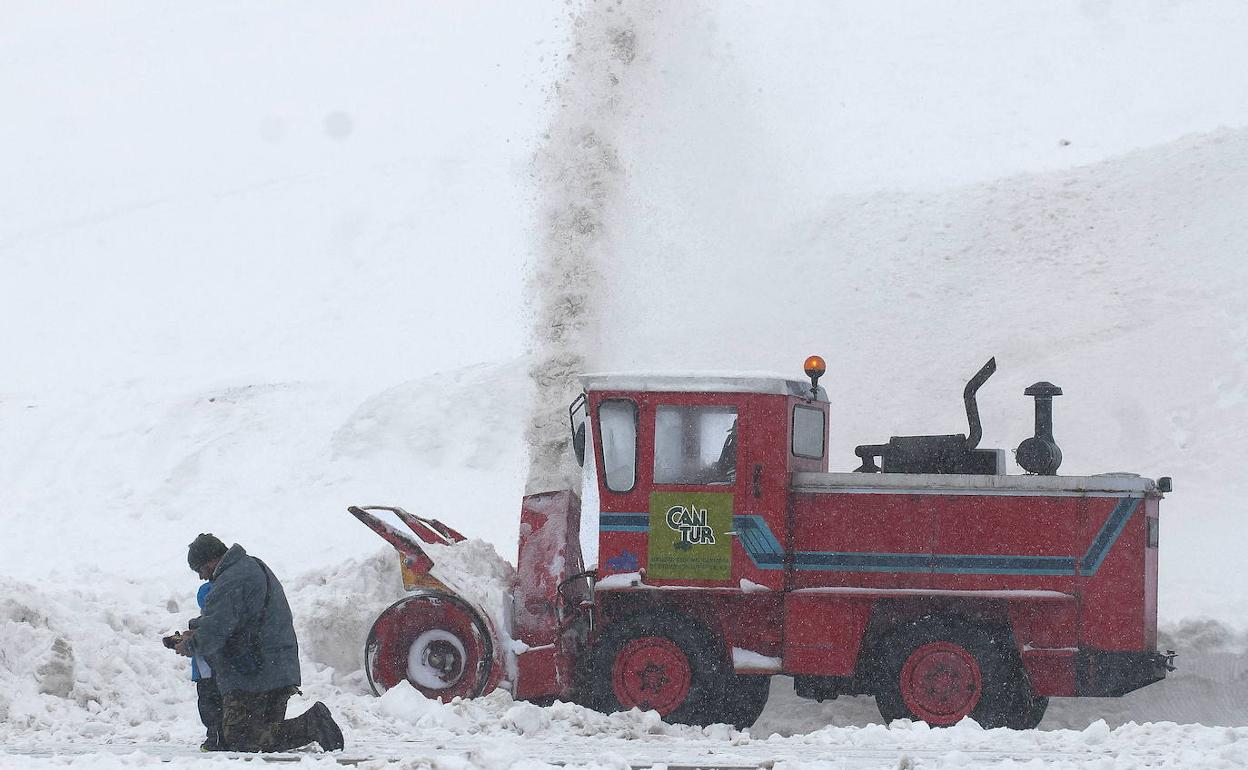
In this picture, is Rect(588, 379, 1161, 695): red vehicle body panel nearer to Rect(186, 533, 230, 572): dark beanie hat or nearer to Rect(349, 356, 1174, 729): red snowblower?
Rect(349, 356, 1174, 729): red snowblower

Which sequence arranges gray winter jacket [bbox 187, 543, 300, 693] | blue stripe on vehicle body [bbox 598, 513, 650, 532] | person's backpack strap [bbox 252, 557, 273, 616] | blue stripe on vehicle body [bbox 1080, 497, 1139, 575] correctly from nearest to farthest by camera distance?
gray winter jacket [bbox 187, 543, 300, 693] → person's backpack strap [bbox 252, 557, 273, 616] → blue stripe on vehicle body [bbox 1080, 497, 1139, 575] → blue stripe on vehicle body [bbox 598, 513, 650, 532]

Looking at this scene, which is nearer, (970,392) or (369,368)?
(970,392)

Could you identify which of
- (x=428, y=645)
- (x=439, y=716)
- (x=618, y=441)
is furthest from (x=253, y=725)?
(x=618, y=441)

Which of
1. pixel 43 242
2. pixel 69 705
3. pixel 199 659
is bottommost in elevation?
pixel 69 705

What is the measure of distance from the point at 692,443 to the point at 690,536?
1.95 feet

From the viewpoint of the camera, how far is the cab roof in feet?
27.6

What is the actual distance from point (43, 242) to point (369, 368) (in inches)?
742

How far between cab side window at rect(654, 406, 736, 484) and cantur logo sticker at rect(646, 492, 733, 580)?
131 mm

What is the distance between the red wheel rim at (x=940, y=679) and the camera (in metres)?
8.13

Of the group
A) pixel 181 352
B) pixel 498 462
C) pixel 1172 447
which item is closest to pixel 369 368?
pixel 181 352

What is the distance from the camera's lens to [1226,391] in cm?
1764

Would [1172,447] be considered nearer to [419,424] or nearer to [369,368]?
[419,424]

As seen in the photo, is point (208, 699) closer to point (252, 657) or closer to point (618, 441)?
point (252, 657)

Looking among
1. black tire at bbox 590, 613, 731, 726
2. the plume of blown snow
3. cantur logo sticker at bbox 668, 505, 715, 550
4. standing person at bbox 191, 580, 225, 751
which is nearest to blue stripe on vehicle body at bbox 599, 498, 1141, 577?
cantur logo sticker at bbox 668, 505, 715, 550
